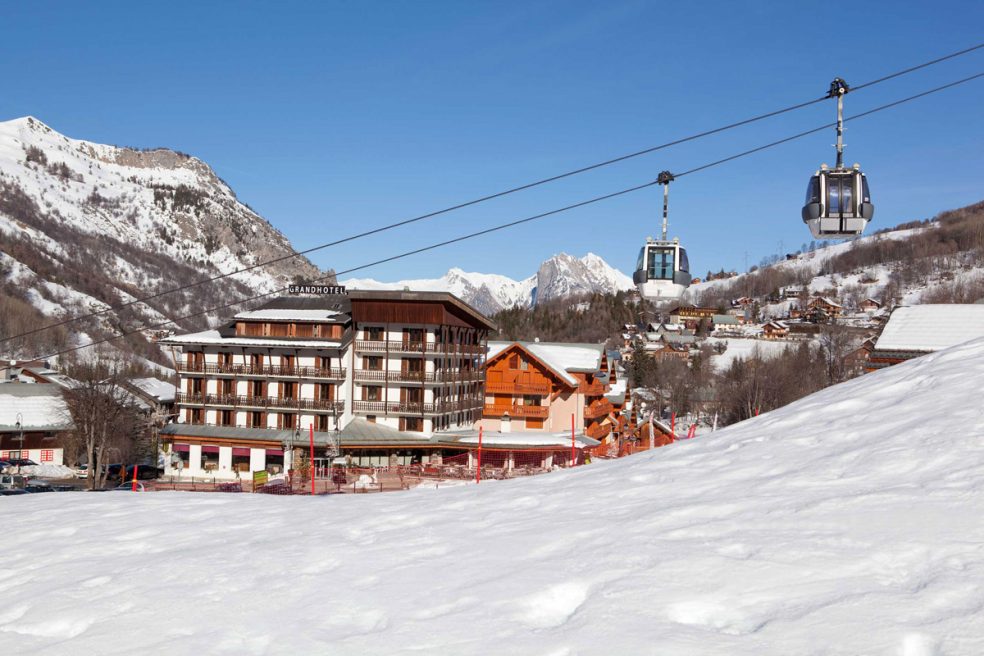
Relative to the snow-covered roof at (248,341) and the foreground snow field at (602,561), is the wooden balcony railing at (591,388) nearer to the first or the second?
the snow-covered roof at (248,341)

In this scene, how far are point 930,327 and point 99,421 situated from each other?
4506 centimetres

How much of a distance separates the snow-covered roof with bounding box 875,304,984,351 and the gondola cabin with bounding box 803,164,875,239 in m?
25.4

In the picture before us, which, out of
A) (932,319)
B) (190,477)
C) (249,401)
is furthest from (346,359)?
(932,319)

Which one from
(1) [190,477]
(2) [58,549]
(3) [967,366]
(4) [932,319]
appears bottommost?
(1) [190,477]

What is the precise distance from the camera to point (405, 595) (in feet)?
20.4

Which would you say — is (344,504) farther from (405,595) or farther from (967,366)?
(967,366)

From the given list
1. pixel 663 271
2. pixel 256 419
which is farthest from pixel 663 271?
pixel 256 419

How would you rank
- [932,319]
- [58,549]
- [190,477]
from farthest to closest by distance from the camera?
[190,477] → [932,319] → [58,549]

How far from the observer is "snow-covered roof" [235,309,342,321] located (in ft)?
164

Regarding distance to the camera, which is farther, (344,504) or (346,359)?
(346,359)

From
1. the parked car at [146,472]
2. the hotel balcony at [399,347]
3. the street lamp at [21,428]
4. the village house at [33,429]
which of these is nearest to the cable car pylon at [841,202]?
the hotel balcony at [399,347]

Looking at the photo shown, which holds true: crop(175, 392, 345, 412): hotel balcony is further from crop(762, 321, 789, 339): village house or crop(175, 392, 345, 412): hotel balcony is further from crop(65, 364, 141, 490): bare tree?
crop(762, 321, 789, 339): village house

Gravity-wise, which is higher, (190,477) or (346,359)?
(346,359)

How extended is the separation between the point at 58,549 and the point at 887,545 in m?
8.26
